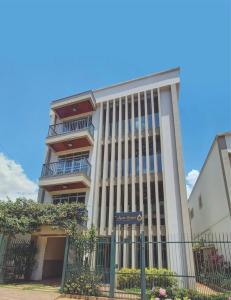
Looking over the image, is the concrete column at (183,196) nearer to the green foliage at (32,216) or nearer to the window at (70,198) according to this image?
the green foliage at (32,216)

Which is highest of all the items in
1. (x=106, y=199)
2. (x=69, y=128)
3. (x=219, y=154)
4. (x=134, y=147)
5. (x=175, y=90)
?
(x=175, y=90)

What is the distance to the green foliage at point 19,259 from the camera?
13.8 m

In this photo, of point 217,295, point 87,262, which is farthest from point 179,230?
point 87,262

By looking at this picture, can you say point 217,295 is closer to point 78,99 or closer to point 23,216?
point 23,216

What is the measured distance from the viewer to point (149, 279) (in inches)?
441

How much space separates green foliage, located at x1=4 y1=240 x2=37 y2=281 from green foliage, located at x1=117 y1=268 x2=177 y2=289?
653cm

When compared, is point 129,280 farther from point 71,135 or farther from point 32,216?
point 71,135

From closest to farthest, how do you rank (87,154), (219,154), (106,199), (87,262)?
(87,262) → (219,154) → (106,199) → (87,154)

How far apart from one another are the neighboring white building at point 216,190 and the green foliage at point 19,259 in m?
11.9

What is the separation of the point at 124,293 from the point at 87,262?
2172mm

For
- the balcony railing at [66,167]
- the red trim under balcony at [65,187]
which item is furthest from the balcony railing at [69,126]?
the red trim under balcony at [65,187]

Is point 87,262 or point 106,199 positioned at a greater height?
point 106,199

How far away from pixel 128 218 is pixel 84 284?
4.92 m

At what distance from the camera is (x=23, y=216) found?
1384cm
